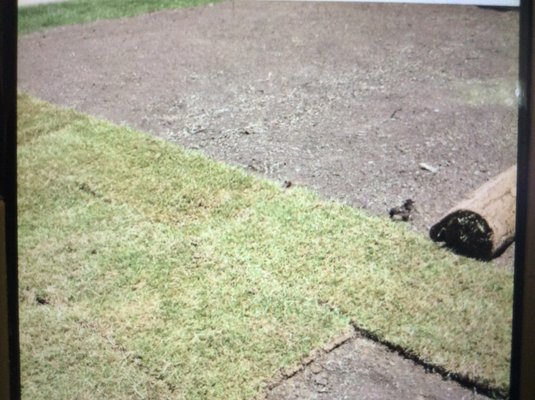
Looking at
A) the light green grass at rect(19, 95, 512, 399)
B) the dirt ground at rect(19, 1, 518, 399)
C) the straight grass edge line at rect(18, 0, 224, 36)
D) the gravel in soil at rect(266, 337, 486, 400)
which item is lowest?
the gravel in soil at rect(266, 337, 486, 400)

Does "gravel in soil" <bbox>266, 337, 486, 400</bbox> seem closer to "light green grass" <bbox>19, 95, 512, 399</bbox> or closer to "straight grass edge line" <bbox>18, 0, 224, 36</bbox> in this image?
"light green grass" <bbox>19, 95, 512, 399</bbox>

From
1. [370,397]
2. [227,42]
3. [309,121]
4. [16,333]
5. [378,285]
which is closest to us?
[16,333]

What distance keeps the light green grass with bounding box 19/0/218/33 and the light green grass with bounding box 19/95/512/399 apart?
2.95 meters

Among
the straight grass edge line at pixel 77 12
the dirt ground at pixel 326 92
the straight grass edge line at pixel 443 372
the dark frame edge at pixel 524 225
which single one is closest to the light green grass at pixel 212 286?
the straight grass edge line at pixel 443 372

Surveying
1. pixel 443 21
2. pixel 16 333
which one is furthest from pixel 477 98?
pixel 16 333

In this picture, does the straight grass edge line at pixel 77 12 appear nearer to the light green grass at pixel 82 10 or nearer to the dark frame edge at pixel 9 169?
the light green grass at pixel 82 10

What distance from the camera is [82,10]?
5.90 metres

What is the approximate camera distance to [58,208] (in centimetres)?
311

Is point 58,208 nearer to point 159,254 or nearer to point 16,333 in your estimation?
point 159,254

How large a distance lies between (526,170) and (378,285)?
1131 millimetres

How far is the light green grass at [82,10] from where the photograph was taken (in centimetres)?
568

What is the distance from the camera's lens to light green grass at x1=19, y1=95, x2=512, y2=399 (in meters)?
2.14

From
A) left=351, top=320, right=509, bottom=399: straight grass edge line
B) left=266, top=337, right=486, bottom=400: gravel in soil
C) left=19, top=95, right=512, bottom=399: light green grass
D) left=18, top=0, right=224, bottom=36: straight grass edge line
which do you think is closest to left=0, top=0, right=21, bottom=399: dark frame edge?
left=19, top=95, right=512, bottom=399: light green grass

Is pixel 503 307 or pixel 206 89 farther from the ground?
pixel 206 89
